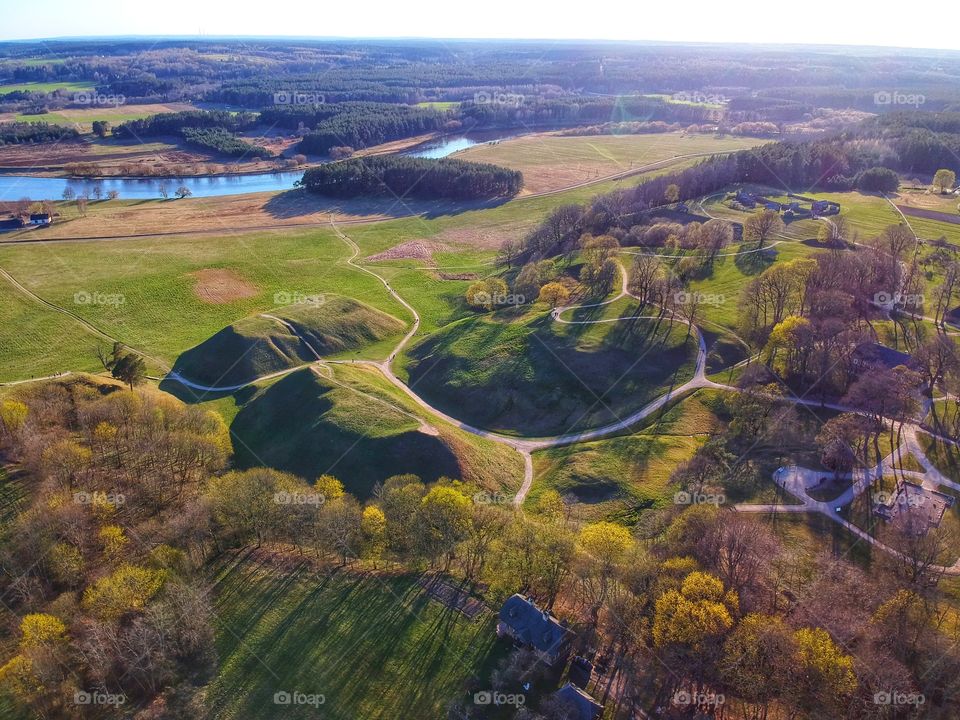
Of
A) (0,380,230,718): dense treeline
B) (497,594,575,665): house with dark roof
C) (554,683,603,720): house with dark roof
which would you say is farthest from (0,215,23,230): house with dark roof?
(554,683,603,720): house with dark roof

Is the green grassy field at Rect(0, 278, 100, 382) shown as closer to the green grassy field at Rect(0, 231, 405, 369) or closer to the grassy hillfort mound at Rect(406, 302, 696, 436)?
the green grassy field at Rect(0, 231, 405, 369)

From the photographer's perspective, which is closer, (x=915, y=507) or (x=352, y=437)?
(x=915, y=507)

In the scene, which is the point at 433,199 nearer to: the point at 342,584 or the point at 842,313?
the point at 842,313

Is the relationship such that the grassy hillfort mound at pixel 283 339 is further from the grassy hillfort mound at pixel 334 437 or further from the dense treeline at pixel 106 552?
the dense treeline at pixel 106 552

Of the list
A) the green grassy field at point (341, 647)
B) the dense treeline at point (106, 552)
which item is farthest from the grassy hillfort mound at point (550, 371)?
the green grassy field at point (341, 647)

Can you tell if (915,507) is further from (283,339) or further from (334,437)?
(283,339)

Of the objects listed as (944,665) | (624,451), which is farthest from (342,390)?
(944,665)

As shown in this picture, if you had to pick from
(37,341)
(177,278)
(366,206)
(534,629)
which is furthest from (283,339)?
(366,206)
